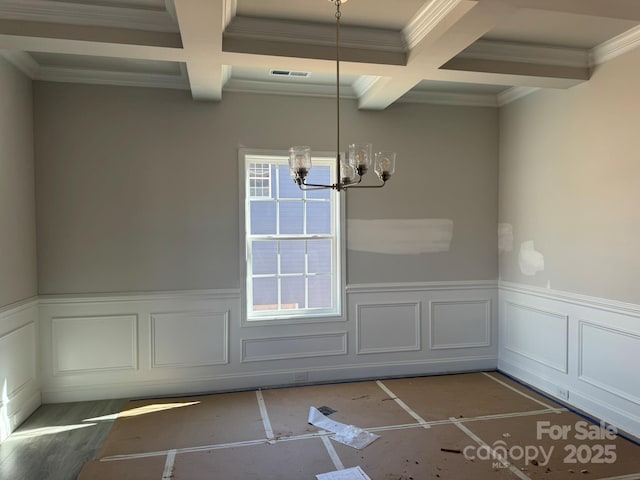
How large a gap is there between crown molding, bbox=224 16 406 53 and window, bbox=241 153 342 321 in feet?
4.25

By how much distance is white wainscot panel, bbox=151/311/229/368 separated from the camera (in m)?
3.80

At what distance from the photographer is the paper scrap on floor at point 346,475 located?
8.20ft

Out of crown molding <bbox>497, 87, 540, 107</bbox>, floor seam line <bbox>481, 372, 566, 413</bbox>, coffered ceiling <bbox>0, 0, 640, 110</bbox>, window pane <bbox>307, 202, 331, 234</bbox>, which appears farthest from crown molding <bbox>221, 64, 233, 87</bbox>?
floor seam line <bbox>481, 372, 566, 413</bbox>

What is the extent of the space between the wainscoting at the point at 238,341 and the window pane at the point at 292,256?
538 millimetres

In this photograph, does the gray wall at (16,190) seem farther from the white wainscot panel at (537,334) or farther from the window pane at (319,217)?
the white wainscot panel at (537,334)

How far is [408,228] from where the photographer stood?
4.28 m

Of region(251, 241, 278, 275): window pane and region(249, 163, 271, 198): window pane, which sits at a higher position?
region(249, 163, 271, 198): window pane

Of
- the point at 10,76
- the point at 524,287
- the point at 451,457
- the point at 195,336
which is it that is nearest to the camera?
the point at 451,457

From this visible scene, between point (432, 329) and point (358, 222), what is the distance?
1.38 metres

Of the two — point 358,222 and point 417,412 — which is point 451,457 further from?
point 358,222

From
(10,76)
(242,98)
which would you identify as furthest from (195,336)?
(10,76)

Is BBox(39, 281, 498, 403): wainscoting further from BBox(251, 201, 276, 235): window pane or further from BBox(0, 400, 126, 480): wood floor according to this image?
BBox(251, 201, 276, 235): window pane

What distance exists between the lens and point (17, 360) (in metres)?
3.24

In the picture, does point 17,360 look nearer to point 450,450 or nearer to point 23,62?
point 23,62
